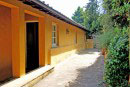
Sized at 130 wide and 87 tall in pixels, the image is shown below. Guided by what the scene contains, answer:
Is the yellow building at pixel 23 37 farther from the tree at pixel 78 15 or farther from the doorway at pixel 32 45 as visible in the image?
the tree at pixel 78 15

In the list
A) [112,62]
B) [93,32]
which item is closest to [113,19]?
[112,62]

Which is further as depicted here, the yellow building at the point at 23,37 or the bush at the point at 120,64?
the yellow building at the point at 23,37

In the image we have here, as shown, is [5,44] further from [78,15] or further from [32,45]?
[78,15]

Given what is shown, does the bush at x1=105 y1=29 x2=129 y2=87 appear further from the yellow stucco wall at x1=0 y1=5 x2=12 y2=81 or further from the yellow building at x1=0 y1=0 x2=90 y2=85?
the yellow stucco wall at x1=0 y1=5 x2=12 y2=81

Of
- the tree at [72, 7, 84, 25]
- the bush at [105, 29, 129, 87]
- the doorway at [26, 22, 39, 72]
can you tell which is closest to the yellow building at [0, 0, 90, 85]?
the doorway at [26, 22, 39, 72]

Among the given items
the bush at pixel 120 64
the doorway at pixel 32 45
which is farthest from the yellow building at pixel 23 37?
the bush at pixel 120 64

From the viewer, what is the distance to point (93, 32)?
88.9 feet

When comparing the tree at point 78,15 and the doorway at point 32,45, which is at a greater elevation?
the tree at point 78,15

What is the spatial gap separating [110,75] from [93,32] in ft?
76.6

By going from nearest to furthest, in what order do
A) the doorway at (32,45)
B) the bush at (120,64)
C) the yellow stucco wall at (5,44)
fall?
the bush at (120,64) < the yellow stucco wall at (5,44) < the doorway at (32,45)

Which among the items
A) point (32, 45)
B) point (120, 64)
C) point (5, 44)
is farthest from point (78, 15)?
point (120, 64)

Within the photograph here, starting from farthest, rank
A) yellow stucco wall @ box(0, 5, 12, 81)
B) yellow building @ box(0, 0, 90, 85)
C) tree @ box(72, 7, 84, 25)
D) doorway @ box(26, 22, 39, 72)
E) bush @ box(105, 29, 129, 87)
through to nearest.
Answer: tree @ box(72, 7, 84, 25)
doorway @ box(26, 22, 39, 72)
yellow stucco wall @ box(0, 5, 12, 81)
yellow building @ box(0, 0, 90, 85)
bush @ box(105, 29, 129, 87)

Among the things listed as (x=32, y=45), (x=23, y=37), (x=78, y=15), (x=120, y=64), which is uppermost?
(x=78, y=15)

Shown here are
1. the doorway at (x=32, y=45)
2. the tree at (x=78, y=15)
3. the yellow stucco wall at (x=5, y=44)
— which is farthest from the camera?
the tree at (x=78, y=15)
